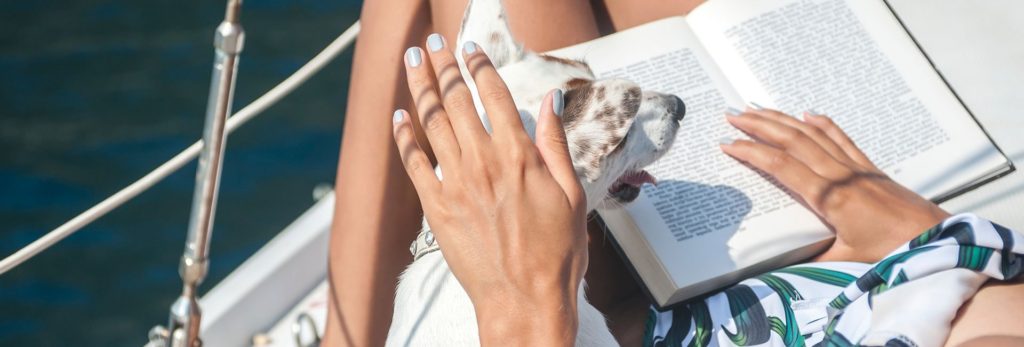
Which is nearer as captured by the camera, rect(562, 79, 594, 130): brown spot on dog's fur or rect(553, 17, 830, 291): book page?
rect(562, 79, 594, 130): brown spot on dog's fur

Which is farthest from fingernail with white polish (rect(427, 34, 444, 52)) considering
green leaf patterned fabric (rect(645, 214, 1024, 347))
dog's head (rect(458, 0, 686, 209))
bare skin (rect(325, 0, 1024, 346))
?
green leaf patterned fabric (rect(645, 214, 1024, 347))

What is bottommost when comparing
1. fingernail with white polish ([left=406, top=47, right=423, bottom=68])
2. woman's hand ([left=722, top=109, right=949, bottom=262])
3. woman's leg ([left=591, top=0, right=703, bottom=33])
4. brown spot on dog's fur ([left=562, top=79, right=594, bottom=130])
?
woman's hand ([left=722, top=109, right=949, bottom=262])

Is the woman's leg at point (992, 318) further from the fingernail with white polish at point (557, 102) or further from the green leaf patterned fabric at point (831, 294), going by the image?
the fingernail with white polish at point (557, 102)

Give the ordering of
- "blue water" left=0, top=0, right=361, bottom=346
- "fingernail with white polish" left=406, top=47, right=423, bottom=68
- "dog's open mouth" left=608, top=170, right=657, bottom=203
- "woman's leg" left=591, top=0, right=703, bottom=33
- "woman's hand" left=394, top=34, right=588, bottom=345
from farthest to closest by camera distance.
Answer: "blue water" left=0, top=0, right=361, bottom=346, "woman's leg" left=591, top=0, right=703, bottom=33, "dog's open mouth" left=608, top=170, right=657, bottom=203, "fingernail with white polish" left=406, top=47, right=423, bottom=68, "woman's hand" left=394, top=34, right=588, bottom=345

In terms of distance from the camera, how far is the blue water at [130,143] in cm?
319

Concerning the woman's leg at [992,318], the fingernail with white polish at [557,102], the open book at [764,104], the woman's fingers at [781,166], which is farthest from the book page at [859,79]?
the fingernail with white polish at [557,102]

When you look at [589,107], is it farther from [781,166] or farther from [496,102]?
[781,166]

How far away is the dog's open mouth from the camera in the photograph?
1.30 m

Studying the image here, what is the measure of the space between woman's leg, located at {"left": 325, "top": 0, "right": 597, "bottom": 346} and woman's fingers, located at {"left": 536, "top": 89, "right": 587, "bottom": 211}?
0.46 metres

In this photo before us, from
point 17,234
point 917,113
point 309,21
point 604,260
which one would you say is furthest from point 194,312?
point 309,21

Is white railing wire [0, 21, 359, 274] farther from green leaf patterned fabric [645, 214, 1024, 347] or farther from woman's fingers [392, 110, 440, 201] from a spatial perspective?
green leaf patterned fabric [645, 214, 1024, 347]

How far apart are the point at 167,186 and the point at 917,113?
2.50m

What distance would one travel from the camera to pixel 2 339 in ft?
9.95

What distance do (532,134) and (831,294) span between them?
421 mm
